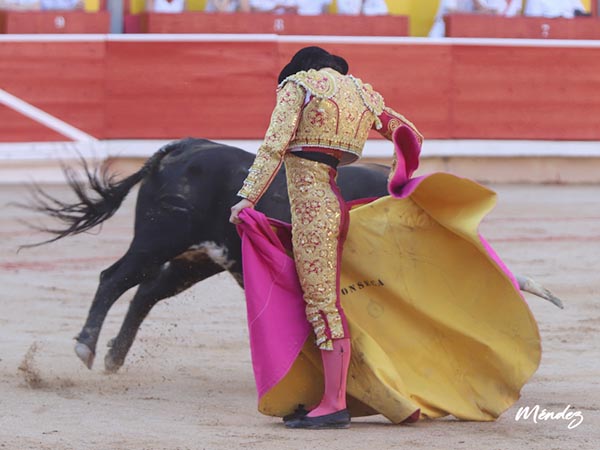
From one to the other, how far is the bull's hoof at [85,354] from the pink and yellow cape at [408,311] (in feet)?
3.17

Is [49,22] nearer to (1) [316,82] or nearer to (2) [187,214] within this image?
(2) [187,214]

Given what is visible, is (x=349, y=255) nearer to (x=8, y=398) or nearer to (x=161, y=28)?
(x=8, y=398)

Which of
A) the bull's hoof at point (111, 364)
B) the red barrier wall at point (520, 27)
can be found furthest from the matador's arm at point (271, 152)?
the red barrier wall at point (520, 27)

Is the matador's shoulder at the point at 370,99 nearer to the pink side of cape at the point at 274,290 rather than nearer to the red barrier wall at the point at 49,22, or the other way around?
the pink side of cape at the point at 274,290

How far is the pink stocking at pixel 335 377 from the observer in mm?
3486

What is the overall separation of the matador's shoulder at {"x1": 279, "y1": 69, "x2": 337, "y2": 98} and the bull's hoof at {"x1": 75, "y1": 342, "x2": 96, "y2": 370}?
131 centimetres

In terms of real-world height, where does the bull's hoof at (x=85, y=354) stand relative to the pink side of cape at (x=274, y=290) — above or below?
below

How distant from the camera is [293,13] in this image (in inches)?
384

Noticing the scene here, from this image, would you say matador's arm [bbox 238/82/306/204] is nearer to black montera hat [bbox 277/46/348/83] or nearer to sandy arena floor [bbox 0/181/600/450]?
black montera hat [bbox 277/46/348/83]

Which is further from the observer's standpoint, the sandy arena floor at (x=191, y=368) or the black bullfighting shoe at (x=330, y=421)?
the black bullfighting shoe at (x=330, y=421)

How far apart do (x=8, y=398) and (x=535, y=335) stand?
154 cm

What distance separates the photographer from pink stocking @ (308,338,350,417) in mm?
3486

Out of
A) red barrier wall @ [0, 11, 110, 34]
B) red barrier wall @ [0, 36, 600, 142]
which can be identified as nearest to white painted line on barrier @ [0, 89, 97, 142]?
red barrier wall @ [0, 36, 600, 142]
